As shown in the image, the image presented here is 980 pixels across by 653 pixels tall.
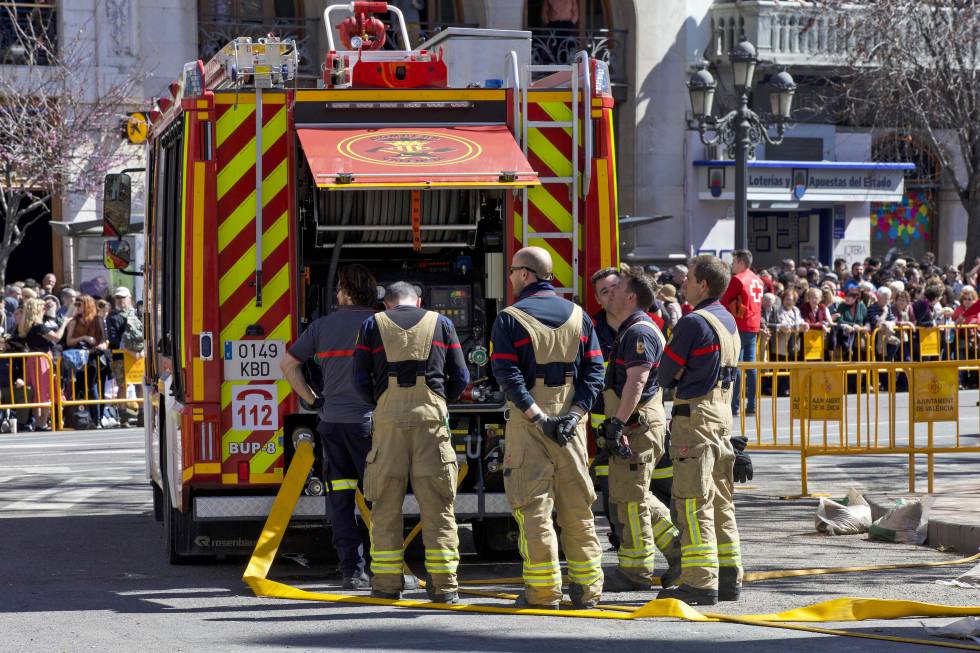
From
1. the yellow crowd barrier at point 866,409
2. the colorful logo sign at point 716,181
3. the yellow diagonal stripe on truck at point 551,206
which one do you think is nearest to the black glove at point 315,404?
the yellow diagonal stripe on truck at point 551,206

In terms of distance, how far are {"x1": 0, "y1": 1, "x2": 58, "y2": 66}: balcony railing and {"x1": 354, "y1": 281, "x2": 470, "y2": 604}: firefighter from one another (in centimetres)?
2033

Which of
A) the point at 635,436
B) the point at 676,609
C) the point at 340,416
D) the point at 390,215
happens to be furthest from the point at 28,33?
the point at 676,609

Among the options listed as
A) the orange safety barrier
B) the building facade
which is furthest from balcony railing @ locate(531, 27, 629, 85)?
the orange safety barrier

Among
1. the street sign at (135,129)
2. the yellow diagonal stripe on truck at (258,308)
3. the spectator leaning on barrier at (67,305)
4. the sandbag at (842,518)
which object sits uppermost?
the street sign at (135,129)

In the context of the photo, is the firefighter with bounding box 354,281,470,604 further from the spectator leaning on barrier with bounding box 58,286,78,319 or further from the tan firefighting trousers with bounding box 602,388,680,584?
the spectator leaning on barrier with bounding box 58,286,78,319

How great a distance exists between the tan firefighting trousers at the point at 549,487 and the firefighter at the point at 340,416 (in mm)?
948

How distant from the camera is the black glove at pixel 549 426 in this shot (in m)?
8.16

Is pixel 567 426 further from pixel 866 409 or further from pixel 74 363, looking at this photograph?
pixel 74 363

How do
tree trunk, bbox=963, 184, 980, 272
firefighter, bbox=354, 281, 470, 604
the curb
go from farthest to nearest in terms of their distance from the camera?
tree trunk, bbox=963, 184, 980, 272 → the curb → firefighter, bbox=354, 281, 470, 604

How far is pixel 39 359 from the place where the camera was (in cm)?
1919

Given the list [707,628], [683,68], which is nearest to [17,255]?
[683,68]

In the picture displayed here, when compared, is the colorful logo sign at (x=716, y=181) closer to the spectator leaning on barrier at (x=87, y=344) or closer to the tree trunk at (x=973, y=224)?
the tree trunk at (x=973, y=224)

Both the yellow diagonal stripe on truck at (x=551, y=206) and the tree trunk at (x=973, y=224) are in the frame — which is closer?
the yellow diagonal stripe on truck at (x=551, y=206)

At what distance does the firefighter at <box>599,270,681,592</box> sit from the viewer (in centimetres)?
862
